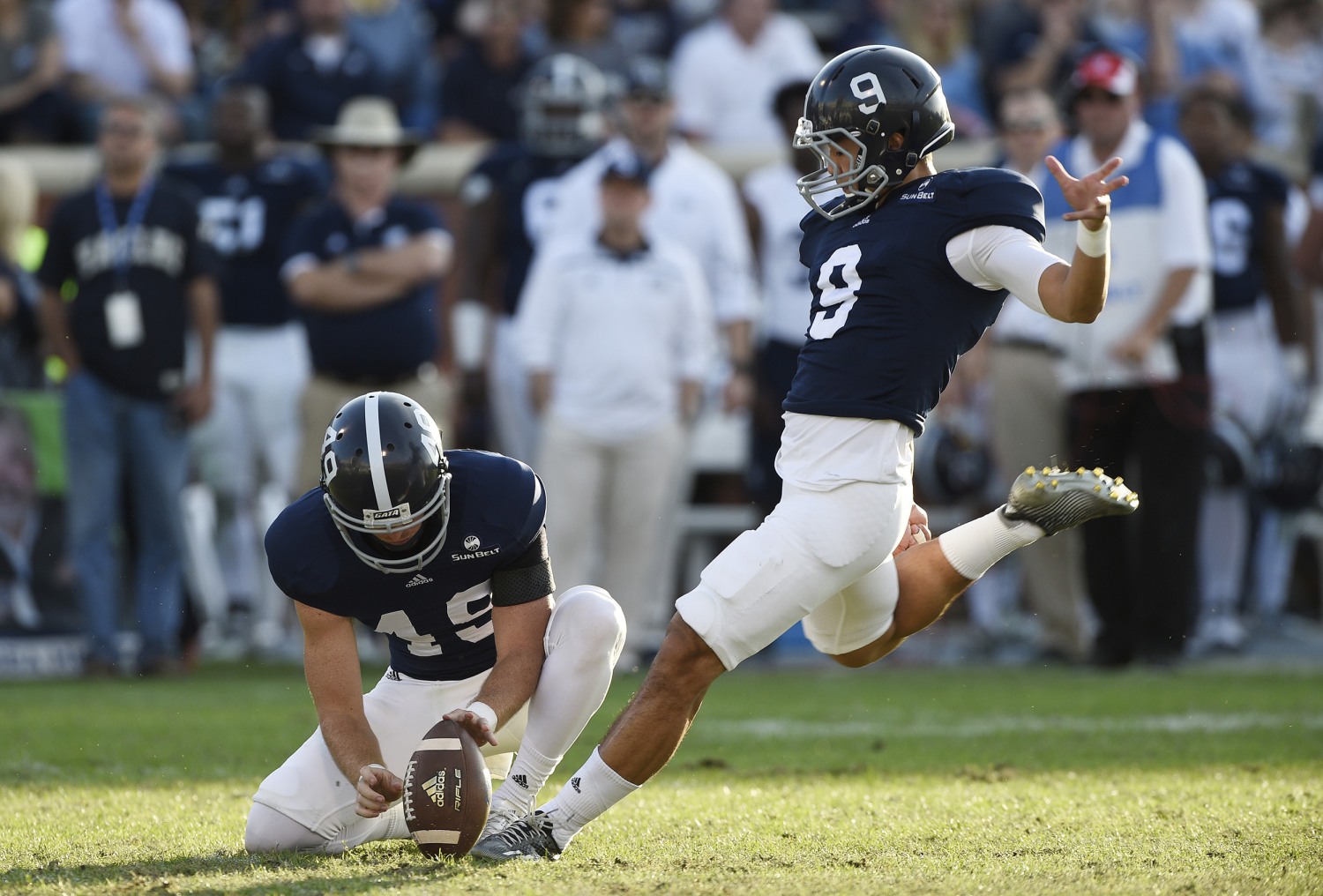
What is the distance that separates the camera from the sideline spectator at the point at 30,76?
34.2ft

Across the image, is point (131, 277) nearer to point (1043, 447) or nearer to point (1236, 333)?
point (1043, 447)

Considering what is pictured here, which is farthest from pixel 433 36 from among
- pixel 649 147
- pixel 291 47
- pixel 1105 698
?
pixel 1105 698

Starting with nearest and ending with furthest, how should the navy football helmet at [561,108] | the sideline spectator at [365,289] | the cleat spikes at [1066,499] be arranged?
the cleat spikes at [1066,499], the sideline spectator at [365,289], the navy football helmet at [561,108]

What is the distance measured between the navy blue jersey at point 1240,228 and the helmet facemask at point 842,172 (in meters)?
4.59

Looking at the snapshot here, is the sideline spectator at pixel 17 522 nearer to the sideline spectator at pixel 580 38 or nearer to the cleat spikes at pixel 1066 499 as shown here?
the sideline spectator at pixel 580 38

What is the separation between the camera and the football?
3803 mm

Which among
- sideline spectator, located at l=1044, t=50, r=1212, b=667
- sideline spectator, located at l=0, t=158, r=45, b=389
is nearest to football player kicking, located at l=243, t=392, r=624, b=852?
sideline spectator, located at l=1044, t=50, r=1212, b=667

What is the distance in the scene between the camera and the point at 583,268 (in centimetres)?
800

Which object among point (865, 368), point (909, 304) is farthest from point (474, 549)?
point (909, 304)

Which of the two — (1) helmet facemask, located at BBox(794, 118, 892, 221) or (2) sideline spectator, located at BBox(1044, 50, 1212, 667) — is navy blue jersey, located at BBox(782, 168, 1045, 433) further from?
(2) sideline spectator, located at BBox(1044, 50, 1212, 667)

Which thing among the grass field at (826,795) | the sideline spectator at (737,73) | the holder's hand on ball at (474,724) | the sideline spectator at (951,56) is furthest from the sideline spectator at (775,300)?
the holder's hand on ball at (474,724)

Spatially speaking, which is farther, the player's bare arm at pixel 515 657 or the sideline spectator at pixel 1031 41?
the sideline spectator at pixel 1031 41

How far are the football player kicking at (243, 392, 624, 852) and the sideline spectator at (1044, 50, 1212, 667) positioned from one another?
157 inches

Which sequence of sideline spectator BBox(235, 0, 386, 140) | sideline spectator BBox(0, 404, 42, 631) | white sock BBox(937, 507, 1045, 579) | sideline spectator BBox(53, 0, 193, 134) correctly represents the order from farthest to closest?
sideline spectator BBox(53, 0, 193, 134) < sideline spectator BBox(235, 0, 386, 140) < sideline spectator BBox(0, 404, 42, 631) < white sock BBox(937, 507, 1045, 579)
